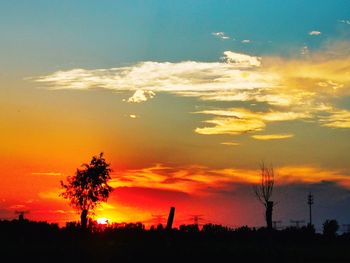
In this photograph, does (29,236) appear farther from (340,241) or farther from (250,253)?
(340,241)

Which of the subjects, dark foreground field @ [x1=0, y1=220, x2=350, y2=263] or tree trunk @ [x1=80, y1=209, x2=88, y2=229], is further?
tree trunk @ [x1=80, y1=209, x2=88, y2=229]

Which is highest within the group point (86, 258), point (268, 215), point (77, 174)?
point (77, 174)

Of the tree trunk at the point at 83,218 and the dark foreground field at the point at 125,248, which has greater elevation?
the tree trunk at the point at 83,218

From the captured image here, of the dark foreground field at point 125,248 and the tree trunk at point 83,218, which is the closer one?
the dark foreground field at point 125,248

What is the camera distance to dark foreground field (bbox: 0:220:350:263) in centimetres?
3809

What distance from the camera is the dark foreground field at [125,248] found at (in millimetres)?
38094

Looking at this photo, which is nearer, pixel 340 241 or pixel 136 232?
pixel 136 232

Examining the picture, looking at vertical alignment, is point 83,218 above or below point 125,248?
above

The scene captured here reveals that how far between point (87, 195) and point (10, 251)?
31188 mm

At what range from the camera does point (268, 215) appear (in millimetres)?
48344

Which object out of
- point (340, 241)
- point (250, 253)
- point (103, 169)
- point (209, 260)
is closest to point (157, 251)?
point (209, 260)

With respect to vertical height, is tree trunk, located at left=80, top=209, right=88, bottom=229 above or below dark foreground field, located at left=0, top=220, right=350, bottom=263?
above

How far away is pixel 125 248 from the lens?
4159 centimetres

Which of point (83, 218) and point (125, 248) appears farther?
point (83, 218)
